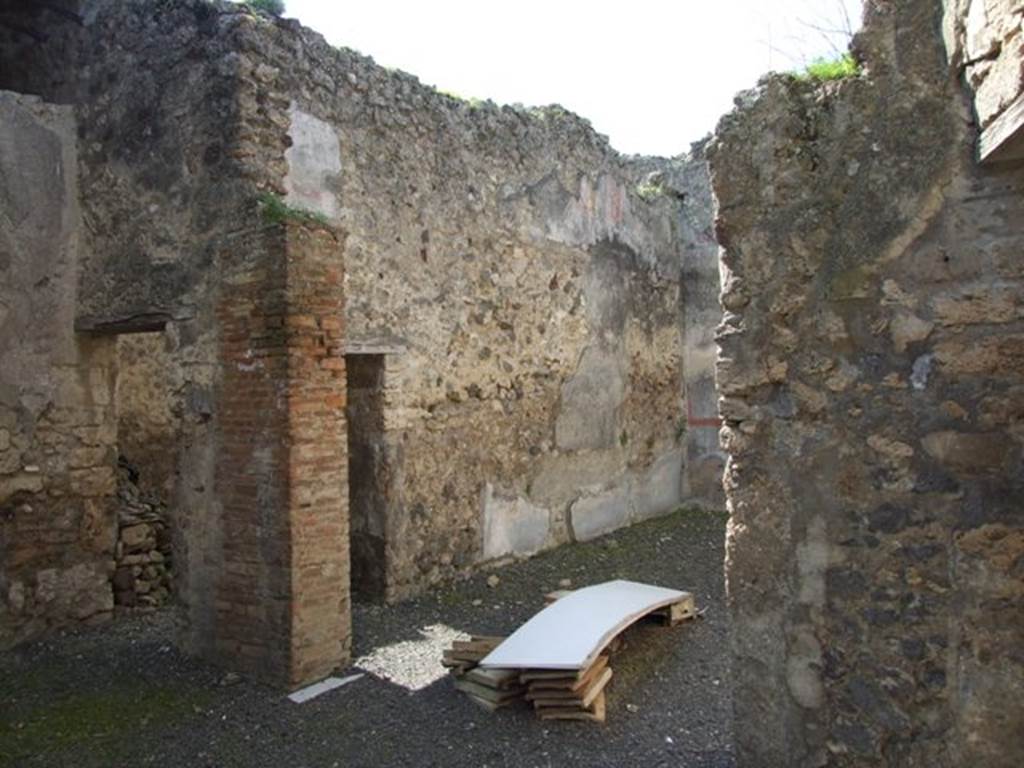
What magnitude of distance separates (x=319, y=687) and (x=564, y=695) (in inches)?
53.8

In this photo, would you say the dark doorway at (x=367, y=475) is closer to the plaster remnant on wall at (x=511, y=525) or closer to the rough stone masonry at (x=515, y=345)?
the rough stone masonry at (x=515, y=345)

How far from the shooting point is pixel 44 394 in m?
5.28

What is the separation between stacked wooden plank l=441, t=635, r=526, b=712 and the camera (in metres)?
3.96

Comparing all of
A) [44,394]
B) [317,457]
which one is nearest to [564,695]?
[317,457]

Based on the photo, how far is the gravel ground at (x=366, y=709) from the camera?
3.54 m

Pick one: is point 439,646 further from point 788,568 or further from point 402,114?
point 402,114

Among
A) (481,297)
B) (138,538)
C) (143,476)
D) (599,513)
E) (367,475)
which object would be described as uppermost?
(481,297)

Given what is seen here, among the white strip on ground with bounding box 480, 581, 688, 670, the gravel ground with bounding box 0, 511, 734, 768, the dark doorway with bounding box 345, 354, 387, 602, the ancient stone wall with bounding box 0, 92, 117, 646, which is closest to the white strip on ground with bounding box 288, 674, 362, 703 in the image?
the gravel ground with bounding box 0, 511, 734, 768

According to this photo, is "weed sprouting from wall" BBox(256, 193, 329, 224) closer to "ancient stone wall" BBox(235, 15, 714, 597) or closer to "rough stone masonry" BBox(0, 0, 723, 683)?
"rough stone masonry" BBox(0, 0, 723, 683)

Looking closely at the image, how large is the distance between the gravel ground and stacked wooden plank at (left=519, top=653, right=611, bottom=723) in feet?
0.19

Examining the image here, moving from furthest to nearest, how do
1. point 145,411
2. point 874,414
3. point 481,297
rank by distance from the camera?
point 145,411 → point 481,297 → point 874,414

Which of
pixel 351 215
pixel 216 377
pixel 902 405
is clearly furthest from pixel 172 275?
pixel 902 405

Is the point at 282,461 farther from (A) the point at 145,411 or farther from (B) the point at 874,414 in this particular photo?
(A) the point at 145,411

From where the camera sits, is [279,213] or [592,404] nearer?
[279,213]
